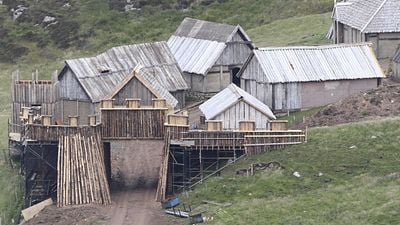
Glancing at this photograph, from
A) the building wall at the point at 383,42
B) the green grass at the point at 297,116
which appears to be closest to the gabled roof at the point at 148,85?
the green grass at the point at 297,116

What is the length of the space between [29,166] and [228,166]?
40.1ft

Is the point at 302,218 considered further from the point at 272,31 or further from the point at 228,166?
the point at 272,31

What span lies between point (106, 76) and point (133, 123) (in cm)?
723

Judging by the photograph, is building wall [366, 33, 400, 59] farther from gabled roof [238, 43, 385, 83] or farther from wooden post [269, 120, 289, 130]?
wooden post [269, 120, 289, 130]

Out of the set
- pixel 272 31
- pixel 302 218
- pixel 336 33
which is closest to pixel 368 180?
pixel 302 218

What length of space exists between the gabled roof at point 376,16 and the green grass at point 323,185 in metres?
15.0

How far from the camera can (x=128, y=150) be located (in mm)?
69750

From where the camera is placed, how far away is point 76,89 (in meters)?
75.0

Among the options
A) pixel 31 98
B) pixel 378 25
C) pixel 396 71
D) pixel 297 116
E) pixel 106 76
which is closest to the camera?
pixel 297 116

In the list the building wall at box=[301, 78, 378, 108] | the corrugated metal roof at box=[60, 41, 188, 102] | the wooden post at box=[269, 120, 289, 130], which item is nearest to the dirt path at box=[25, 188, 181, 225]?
the wooden post at box=[269, 120, 289, 130]

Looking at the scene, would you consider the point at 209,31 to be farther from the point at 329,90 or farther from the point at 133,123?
the point at 133,123

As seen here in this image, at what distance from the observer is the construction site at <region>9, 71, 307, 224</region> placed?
219 ft

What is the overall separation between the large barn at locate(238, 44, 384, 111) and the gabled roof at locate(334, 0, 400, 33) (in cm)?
466

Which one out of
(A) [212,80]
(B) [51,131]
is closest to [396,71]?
(A) [212,80]
